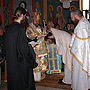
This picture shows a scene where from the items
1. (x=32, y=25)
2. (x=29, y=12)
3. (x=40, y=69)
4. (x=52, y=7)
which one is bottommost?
(x=40, y=69)

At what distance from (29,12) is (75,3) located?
4651mm

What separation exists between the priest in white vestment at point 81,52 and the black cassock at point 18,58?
0.99m

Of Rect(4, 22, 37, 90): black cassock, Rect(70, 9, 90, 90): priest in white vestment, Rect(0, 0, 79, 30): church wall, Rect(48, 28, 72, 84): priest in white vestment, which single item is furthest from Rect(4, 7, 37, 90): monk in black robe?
Rect(0, 0, 79, 30): church wall

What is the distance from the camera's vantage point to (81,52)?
8.96 ft

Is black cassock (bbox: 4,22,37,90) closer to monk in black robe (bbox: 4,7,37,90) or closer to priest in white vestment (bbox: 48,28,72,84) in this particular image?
monk in black robe (bbox: 4,7,37,90)

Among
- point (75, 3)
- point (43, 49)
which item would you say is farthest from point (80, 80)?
point (75, 3)

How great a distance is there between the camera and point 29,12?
245 inches

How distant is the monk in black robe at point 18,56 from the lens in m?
2.08

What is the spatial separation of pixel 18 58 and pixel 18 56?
32mm

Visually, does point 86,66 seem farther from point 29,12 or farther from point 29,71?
point 29,12

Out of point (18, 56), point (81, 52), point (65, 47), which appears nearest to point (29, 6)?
point (65, 47)

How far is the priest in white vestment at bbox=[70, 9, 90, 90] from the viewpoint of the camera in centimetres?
266

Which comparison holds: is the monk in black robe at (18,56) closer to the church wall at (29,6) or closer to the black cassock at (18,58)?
the black cassock at (18,58)

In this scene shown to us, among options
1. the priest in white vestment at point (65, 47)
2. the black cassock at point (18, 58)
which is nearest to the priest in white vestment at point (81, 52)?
the priest in white vestment at point (65, 47)
